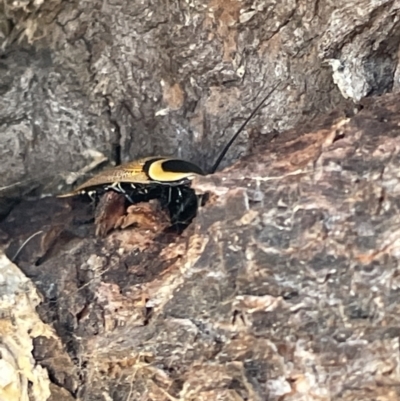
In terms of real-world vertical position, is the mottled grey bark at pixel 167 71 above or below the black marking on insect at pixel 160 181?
above

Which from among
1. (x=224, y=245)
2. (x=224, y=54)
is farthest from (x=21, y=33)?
(x=224, y=245)

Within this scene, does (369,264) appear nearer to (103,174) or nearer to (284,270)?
(284,270)

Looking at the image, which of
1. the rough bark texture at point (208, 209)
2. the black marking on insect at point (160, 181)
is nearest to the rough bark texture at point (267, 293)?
the rough bark texture at point (208, 209)

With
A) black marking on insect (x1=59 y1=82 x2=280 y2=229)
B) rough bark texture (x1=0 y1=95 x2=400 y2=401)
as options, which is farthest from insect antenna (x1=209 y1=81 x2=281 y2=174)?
rough bark texture (x1=0 y1=95 x2=400 y2=401)

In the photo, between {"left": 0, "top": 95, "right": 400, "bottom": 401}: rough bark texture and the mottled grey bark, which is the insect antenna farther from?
{"left": 0, "top": 95, "right": 400, "bottom": 401}: rough bark texture

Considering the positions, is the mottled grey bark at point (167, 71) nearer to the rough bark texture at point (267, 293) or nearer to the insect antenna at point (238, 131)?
the insect antenna at point (238, 131)

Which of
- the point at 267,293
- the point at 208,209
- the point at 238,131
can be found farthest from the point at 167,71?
the point at 267,293
